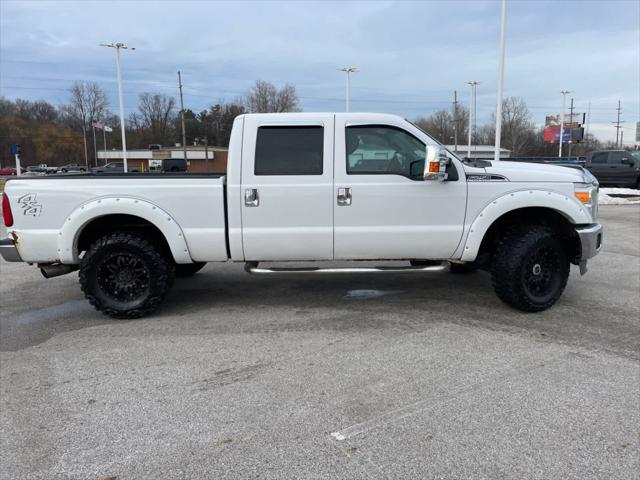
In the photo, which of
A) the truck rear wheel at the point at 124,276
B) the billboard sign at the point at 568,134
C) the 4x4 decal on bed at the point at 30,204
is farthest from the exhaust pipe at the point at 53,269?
the billboard sign at the point at 568,134

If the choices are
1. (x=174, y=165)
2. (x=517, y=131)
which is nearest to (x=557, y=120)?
(x=517, y=131)

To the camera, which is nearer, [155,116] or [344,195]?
[344,195]

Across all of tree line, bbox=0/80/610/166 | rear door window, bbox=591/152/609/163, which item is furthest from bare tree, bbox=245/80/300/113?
rear door window, bbox=591/152/609/163

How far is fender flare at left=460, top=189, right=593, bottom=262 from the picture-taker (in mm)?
5297

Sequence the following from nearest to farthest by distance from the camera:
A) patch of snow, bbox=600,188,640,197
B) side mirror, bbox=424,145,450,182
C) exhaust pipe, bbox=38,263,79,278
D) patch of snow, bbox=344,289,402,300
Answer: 1. side mirror, bbox=424,145,450,182
2. exhaust pipe, bbox=38,263,79,278
3. patch of snow, bbox=344,289,402,300
4. patch of snow, bbox=600,188,640,197

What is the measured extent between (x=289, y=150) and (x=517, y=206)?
2414 mm

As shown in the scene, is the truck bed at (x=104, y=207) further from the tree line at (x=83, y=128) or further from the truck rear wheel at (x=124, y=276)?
the tree line at (x=83, y=128)

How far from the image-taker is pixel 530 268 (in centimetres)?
543

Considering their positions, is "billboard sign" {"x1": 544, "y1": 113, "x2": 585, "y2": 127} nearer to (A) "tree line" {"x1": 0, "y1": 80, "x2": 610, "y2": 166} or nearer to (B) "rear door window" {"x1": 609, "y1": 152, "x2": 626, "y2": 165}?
(A) "tree line" {"x1": 0, "y1": 80, "x2": 610, "y2": 166}

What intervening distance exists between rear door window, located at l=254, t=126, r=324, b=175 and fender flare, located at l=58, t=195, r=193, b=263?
3.43ft

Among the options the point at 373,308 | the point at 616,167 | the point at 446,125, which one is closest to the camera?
the point at 373,308

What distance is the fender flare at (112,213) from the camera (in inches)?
204

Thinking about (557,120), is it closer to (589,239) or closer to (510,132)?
(510,132)

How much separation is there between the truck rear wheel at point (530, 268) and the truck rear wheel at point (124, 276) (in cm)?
353
